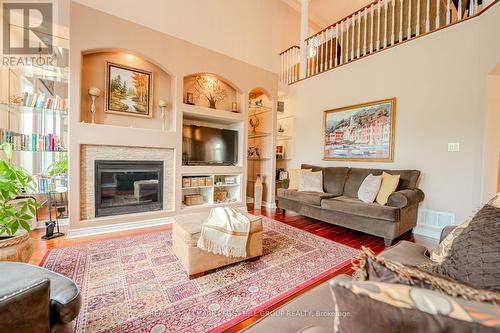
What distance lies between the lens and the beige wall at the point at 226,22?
3567 millimetres

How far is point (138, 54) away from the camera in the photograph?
3182 millimetres

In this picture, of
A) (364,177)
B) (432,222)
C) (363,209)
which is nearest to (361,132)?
(364,177)

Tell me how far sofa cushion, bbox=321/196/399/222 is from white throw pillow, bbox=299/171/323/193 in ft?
1.84

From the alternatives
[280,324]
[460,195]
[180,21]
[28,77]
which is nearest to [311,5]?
[180,21]

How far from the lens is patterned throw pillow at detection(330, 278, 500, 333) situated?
0.35 metres

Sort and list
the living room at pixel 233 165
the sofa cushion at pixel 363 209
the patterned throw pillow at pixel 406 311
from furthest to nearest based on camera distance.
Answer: the sofa cushion at pixel 363 209 < the living room at pixel 233 165 < the patterned throw pillow at pixel 406 311

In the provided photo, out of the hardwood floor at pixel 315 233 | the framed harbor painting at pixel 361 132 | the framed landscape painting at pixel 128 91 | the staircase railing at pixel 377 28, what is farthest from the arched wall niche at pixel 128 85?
the framed harbor painting at pixel 361 132

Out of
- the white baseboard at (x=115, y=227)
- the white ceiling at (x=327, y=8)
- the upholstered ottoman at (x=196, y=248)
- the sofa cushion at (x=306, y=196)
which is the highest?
the white ceiling at (x=327, y=8)

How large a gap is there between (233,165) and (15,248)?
3.06 m

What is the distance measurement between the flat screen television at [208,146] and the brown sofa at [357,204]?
4.21 feet

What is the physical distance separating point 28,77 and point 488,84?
618cm

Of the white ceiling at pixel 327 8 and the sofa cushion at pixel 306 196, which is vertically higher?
the white ceiling at pixel 327 8

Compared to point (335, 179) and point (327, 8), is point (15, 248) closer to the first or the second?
point (335, 179)

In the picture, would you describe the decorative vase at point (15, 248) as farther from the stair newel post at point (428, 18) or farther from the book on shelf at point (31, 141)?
the stair newel post at point (428, 18)
